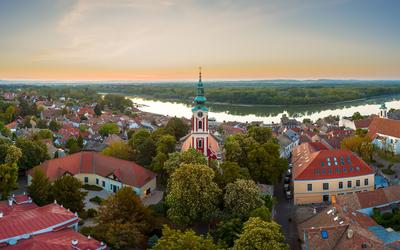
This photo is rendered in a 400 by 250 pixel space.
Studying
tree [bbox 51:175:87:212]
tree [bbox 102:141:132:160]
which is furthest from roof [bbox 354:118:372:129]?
tree [bbox 51:175:87:212]

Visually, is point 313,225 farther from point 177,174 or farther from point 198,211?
point 177,174

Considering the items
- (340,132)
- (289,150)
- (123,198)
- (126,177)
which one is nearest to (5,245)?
(123,198)

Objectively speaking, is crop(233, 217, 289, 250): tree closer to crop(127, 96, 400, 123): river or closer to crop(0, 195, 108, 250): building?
crop(0, 195, 108, 250): building

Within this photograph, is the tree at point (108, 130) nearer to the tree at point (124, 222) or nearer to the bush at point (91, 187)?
the bush at point (91, 187)

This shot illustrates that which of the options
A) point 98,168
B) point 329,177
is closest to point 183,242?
point 329,177

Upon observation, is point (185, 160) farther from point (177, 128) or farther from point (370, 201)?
point (177, 128)

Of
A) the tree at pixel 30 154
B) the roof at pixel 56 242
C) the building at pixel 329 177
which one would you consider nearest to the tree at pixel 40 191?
the roof at pixel 56 242
